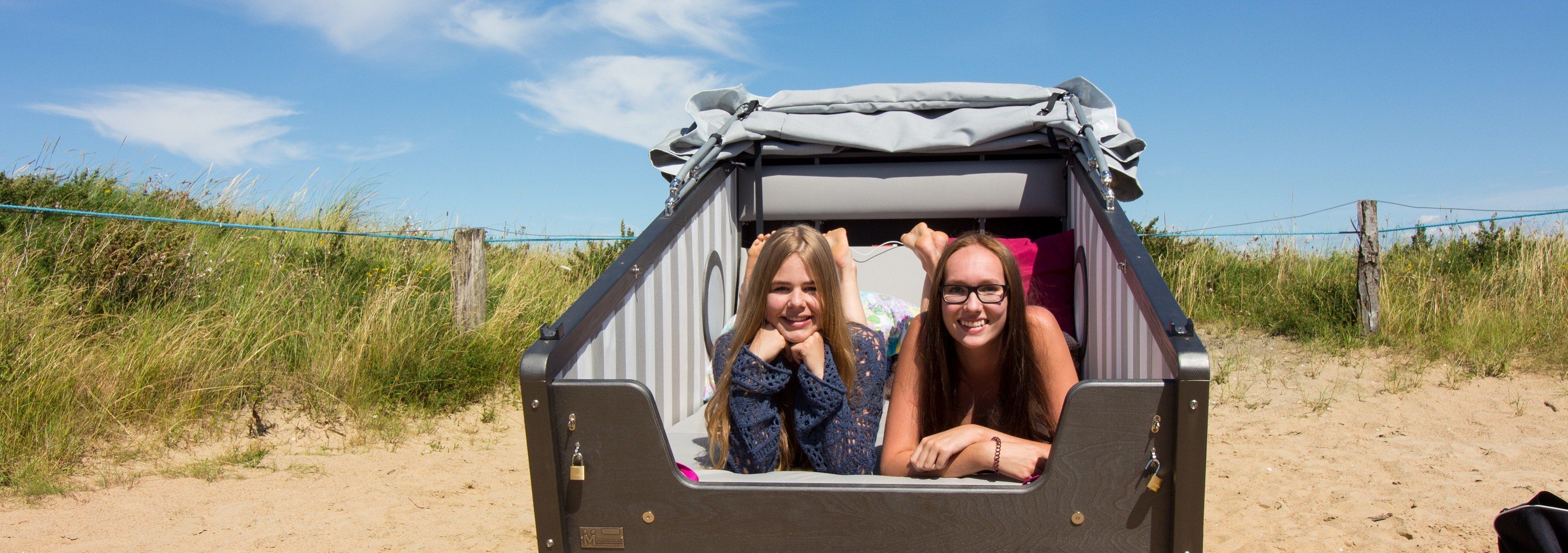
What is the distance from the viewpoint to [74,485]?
3311mm

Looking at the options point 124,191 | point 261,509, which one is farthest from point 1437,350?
point 124,191

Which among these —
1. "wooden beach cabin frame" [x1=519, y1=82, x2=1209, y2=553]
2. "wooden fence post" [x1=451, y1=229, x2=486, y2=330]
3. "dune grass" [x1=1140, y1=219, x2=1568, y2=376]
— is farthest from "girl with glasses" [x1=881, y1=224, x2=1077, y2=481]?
"dune grass" [x1=1140, y1=219, x2=1568, y2=376]

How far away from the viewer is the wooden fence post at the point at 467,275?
486cm

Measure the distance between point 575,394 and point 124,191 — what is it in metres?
6.21

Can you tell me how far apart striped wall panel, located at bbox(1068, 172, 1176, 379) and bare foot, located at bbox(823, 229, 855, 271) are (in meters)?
0.79

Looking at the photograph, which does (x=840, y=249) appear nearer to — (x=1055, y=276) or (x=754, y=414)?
(x=1055, y=276)

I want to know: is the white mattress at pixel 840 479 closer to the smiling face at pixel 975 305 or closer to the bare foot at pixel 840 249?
the smiling face at pixel 975 305

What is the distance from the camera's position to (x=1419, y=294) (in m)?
6.01

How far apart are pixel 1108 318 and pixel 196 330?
13.6 ft

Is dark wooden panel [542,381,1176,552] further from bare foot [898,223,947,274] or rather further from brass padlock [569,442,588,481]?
bare foot [898,223,947,274]

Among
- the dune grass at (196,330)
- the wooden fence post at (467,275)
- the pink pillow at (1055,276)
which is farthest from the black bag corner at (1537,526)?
the wooden fence post at (467,275)

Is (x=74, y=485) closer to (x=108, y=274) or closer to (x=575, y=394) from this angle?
(x=108, y=274)

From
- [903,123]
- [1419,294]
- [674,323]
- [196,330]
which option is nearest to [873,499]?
[674,323]

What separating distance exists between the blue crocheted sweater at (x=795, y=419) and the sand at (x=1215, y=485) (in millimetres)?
1389
